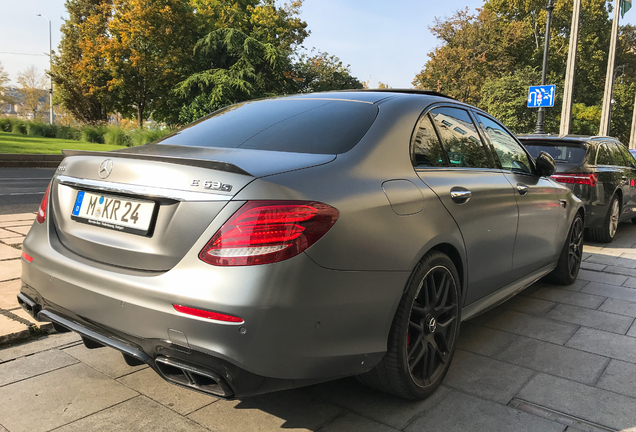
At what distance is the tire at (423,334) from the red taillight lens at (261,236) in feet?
2.51

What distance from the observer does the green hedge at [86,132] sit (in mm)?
29550

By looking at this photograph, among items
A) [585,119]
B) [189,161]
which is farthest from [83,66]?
[585,119]

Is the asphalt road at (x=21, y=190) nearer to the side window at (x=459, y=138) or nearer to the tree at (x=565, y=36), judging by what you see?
the side window at (x=459, y=138)

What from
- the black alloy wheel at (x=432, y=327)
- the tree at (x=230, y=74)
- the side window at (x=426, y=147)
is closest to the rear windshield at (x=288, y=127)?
the side window at (x=426, y=147)

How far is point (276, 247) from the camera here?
2002mm

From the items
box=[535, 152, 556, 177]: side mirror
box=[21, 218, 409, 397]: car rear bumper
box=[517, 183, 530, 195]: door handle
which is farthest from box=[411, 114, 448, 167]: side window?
box=[535, 152, 556, 177]: side mirror

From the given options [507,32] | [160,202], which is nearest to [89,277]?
[160,202]

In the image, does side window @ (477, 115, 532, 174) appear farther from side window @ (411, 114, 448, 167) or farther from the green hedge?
the green hedge

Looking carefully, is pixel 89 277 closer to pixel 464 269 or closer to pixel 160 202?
pixel 160 202

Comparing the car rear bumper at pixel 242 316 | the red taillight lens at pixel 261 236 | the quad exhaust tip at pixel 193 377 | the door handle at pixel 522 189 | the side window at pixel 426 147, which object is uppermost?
the side window at pixel 426 147

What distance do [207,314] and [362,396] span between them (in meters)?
1.24

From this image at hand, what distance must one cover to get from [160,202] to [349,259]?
793 millimetres

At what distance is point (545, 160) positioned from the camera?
4254 mm

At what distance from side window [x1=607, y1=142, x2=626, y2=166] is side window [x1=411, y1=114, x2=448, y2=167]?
251 inches
